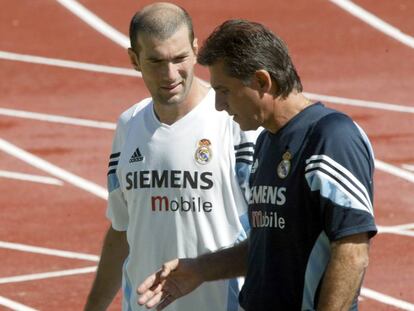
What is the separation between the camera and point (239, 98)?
446 centimetres

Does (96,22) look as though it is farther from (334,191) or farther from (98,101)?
(334,191)

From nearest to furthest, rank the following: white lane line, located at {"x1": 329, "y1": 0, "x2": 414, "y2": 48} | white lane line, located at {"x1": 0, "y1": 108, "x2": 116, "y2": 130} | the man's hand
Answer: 1. the man's hand
2. white lane line, located at {"x1": 0, "y1": 108, "x2": 116, "y2": 130}
3. white lane line, located at {"x1": 329, "y1": 0, "x2": 414, "y2": 48}

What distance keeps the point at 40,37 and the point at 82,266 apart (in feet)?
19.2

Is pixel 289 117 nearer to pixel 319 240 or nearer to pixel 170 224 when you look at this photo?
pixel 319 240

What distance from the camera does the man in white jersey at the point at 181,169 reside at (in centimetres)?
538

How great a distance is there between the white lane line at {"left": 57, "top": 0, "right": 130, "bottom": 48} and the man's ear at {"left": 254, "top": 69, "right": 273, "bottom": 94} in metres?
10.8

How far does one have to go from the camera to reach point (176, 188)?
5406mm

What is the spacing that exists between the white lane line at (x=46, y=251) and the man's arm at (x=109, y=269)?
14.0 ft

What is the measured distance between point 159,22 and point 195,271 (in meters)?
1.08

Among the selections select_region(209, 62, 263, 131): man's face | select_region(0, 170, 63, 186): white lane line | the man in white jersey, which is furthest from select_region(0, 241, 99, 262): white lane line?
select_region(209, 62, 263, 131): man's face

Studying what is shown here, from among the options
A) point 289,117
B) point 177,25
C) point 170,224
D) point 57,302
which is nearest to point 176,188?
point 170,224

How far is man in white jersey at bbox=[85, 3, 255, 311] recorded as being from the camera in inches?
212

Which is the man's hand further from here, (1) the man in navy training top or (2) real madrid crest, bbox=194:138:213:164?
(2) real madrid crest, bbox=194:138:213:164

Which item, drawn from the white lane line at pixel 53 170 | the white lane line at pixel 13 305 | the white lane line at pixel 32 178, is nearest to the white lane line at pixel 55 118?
the white lane line at pixel 53 170
